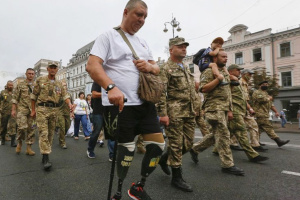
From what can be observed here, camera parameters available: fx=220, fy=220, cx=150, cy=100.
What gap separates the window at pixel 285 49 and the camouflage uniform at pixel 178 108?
91.1 feet

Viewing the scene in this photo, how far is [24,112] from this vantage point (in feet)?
18.5

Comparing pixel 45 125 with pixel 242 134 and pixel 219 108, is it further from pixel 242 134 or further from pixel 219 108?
pixel 242 134

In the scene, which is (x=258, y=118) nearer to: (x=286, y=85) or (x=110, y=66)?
(x=110, y=66)

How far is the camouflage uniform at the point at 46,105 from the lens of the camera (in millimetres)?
4218

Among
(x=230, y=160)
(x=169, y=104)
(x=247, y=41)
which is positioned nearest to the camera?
(x=169, y=104)

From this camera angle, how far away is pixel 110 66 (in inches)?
81.7

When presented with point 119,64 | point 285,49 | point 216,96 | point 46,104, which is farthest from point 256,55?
point 119,64

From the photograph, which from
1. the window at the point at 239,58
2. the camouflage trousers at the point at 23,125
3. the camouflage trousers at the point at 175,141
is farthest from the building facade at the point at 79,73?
the camouflage trousers at the point at 175,141

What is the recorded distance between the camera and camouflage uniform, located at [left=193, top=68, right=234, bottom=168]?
3.55 meters

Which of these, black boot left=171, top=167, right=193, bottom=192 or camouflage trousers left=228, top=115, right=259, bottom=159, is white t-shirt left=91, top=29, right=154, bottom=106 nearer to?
black boot left=171, top=167, right=193, bottom=192

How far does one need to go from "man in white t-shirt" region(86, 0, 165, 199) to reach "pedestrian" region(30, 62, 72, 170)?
2624 millimetres

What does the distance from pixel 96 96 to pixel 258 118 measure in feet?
15.5

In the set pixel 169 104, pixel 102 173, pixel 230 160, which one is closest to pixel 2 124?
pixel 102 173

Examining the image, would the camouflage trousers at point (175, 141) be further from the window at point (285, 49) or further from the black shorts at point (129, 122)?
the window at point (285, 49)
